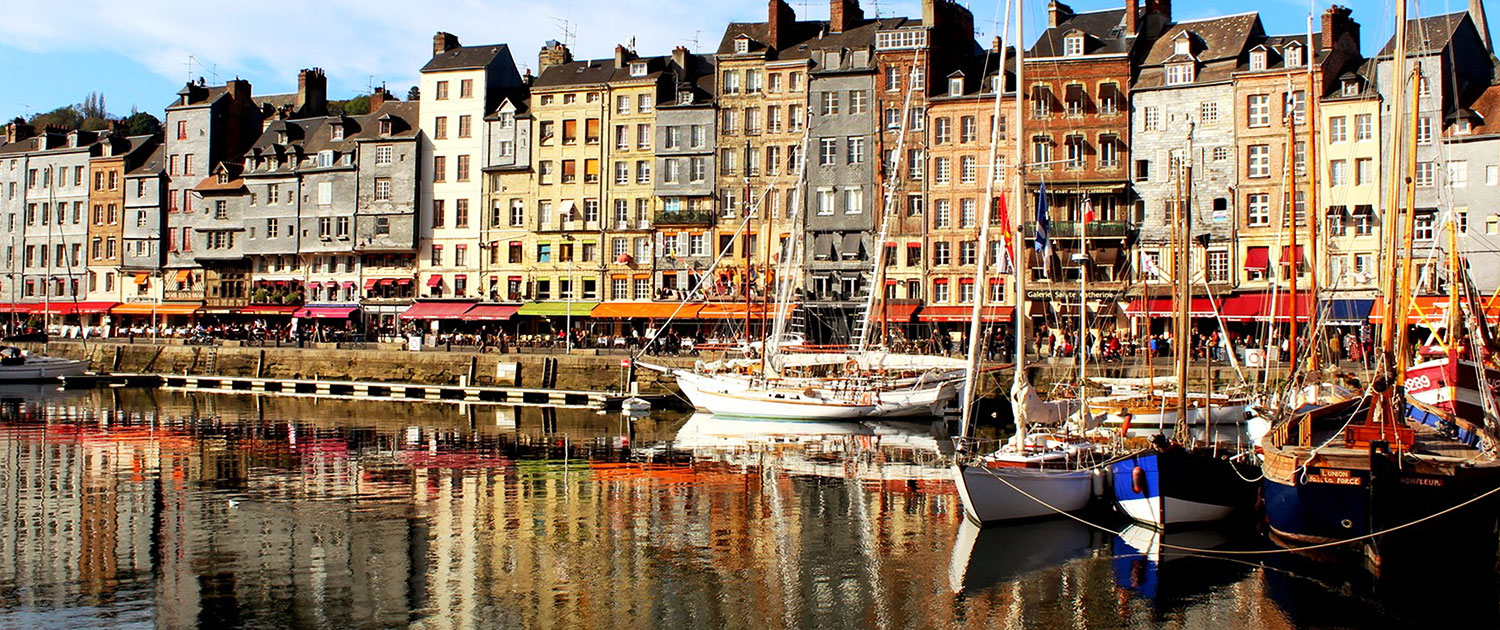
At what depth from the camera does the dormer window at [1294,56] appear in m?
63.4

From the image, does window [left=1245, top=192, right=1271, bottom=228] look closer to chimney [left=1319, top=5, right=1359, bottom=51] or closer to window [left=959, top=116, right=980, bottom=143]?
chimney [left=1319, top=5, right=1359, bottom=51]

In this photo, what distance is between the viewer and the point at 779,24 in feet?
256

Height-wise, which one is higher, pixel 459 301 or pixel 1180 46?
pixel 1180 46

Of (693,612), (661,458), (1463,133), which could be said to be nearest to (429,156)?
(661,458)

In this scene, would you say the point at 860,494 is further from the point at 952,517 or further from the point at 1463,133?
the point at 1463,133

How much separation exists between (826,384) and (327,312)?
1581 inches

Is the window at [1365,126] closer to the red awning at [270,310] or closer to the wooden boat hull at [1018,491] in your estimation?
the wooden boat hull at [1018,491]

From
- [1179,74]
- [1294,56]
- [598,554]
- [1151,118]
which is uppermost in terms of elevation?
[1294,56]

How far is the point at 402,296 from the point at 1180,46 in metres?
46.0

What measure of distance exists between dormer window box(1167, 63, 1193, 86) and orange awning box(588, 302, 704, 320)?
25.8 m

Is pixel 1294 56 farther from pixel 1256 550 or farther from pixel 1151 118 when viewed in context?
pixel 1256 550

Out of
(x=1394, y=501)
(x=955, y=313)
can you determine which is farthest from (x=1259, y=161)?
(x=1394, y=501)

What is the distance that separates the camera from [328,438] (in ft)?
150

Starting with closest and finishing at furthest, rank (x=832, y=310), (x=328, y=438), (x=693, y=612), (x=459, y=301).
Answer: (x=693, y=612), (x=328, y=438), (x=832, y=310), (x=459, y=301)
